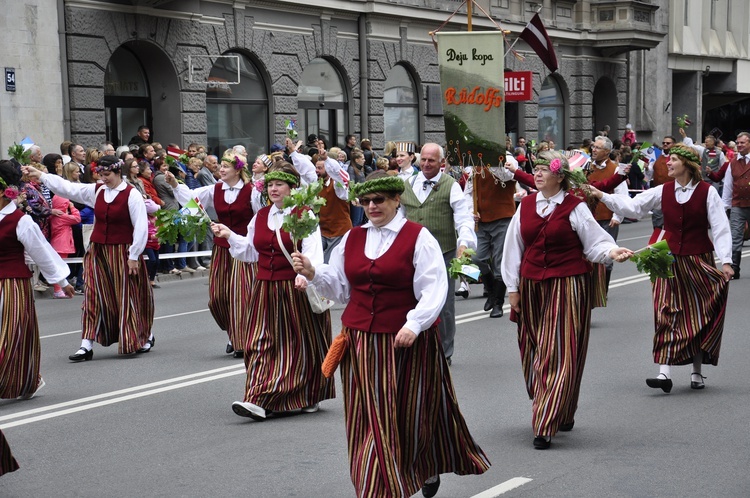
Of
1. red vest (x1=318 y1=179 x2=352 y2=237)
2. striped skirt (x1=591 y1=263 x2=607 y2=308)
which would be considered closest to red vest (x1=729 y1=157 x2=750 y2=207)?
striped skirt (x1=591 y1=263 x2=607 y2=308)

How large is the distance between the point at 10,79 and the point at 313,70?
27.9ft

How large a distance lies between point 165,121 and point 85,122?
2.40m

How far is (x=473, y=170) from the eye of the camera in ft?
37.0

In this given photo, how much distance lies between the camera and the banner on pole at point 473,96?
35.3ft

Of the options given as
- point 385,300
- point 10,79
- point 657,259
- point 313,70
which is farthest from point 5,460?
point 313,70

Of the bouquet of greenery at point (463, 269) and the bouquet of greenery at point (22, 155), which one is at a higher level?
the bouquet of greenery at point (22, 155)

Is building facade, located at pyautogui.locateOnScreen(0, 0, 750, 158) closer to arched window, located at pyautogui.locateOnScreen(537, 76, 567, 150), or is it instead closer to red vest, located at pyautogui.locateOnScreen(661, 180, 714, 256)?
arched window, located at pyautogui.locateOnScreen(537, 76, 567, 150)

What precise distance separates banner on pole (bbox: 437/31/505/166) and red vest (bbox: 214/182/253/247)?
210cm

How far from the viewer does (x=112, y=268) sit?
1048 centimetres

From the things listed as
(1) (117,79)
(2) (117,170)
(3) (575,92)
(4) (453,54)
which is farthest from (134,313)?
(3) (575,92)

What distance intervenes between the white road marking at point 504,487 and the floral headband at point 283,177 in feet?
8.86

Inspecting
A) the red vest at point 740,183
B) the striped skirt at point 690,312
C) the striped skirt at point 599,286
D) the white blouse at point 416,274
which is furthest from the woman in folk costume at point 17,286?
the red vest at point 740,183

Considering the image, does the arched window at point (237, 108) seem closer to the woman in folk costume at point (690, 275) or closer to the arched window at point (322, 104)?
the arched window at point (322, 104)

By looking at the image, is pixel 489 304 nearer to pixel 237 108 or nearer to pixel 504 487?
pixel 504 487
